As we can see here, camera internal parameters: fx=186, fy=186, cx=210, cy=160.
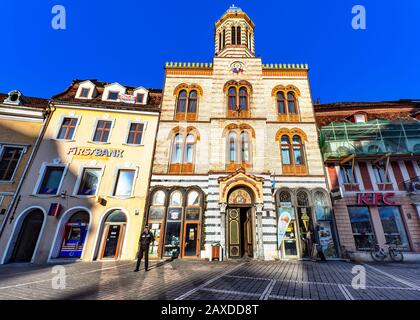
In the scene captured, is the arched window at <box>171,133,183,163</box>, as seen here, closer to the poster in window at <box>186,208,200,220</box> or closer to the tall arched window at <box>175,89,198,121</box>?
the tall arched window at <box>175,89,198,121</box>

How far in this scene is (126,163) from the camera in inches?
577

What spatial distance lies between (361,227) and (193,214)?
12.3 m

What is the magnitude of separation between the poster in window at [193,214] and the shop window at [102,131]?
30.0ft

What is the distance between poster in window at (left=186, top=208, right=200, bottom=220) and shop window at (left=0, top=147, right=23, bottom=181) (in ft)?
42.8

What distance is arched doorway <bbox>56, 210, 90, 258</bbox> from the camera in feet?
40.6

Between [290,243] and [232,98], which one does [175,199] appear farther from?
[232,98]

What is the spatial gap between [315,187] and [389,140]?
742 centimetres

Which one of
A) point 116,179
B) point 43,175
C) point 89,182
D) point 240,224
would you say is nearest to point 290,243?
point 240,224

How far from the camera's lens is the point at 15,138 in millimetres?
14633

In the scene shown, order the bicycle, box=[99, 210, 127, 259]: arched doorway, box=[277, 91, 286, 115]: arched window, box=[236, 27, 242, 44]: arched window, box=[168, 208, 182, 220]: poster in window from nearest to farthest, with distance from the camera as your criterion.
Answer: the bicycle, box=[99, 210, 127, 259]: arched doorway, box=[168, 208, 182, 220]: poster in window, box=[277, 91, 286, 115]: arched window, box=[236, 27, 242, 44]: arched window

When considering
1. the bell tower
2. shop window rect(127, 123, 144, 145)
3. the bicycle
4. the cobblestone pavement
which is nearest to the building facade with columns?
the bell tower

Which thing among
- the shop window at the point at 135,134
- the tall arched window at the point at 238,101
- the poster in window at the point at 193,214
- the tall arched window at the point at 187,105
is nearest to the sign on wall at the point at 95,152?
the shop window at the point at 135,134

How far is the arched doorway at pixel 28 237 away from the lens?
1211 cm
